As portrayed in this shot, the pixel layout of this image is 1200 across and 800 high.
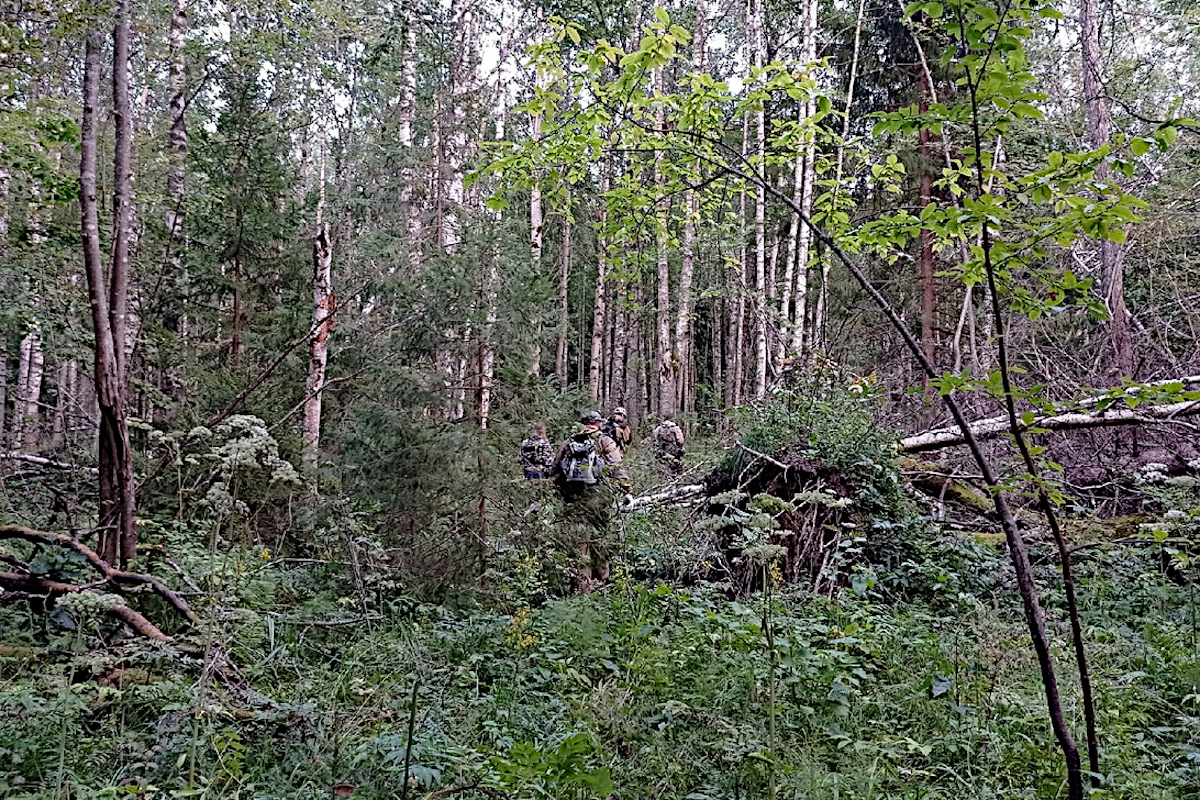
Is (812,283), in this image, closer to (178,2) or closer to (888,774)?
(178,2)

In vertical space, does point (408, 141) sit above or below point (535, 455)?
above

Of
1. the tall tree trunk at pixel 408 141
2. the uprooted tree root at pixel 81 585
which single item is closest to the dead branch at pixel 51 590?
the uprooted tree root at pixel 81 585

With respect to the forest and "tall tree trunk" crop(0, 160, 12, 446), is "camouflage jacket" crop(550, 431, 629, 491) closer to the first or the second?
the forest

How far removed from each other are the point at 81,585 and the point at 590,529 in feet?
14.3

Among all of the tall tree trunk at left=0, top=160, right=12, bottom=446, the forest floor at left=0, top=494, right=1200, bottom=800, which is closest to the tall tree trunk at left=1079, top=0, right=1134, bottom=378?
the forest floor at left=0, top=494, right=1200, bottom=800

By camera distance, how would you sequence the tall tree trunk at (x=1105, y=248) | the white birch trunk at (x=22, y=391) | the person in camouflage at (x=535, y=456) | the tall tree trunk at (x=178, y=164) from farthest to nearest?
the white birch trunk at (x=22, y=391) < the tall tree trunk at (x=178, y=164) < the tall tree trunk at (x=1105, y=248) < the person in camouflage at (x=535, y=456)

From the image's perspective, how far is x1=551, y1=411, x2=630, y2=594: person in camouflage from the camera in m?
7.17

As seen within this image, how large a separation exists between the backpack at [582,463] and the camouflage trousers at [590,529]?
0.12 m

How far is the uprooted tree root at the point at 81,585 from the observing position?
150 inches

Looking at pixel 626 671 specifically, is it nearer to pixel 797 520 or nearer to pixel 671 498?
pixel 797 520

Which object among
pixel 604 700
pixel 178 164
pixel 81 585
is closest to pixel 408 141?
pixel 178 164

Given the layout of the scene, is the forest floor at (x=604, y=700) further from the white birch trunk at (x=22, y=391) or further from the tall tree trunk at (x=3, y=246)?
the white birch trunk at (x=22, y=391)

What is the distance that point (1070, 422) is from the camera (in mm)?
6871

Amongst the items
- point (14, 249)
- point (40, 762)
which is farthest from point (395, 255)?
point (40, 762)
